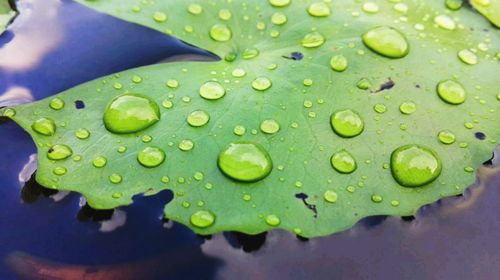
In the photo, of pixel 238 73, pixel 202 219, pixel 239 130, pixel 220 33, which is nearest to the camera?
pixel 202 219

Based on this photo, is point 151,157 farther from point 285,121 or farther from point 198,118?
point 285,121

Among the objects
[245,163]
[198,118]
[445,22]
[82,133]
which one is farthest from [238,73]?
[445,22]

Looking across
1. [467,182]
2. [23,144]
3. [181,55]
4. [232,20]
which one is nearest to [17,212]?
[23,144]

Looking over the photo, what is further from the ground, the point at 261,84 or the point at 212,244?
the point at 261,84

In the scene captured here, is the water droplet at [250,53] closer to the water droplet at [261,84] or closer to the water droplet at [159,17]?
the water droplet at [261,84]

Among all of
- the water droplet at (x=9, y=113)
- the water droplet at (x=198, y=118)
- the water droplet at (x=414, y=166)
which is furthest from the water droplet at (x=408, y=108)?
the water droplet at (x=9, y=113)

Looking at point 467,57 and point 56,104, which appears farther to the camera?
point 467,57

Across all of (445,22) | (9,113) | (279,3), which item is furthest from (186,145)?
(445,22)

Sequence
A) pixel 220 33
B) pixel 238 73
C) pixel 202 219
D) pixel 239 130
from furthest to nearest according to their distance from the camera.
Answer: pixel 220 33, pixel 238 73, pixel 239 130, pixel 202 219
